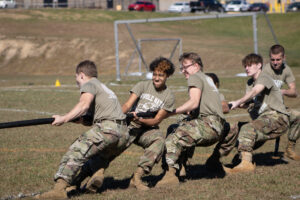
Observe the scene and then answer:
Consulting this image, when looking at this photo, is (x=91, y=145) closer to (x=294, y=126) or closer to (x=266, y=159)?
(x=266, y=159)

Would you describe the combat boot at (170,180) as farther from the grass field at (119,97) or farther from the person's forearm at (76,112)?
the person's forearm at (76,112)

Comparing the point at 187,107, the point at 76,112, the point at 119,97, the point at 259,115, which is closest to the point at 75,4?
the point at 119,97

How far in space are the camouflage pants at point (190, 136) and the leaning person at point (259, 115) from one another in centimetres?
83

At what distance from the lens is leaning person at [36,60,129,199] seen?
590 cm

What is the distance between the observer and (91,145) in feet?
19.8

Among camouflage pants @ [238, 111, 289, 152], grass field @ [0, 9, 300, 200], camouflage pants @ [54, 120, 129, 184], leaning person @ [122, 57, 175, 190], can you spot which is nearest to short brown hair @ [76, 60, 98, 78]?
camouflage pants @ [54, 120, 129, 184]

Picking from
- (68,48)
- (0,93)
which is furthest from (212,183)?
(68,48)

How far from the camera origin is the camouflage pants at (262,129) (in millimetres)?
7531

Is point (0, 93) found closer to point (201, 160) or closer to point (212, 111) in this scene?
point (201, 160)

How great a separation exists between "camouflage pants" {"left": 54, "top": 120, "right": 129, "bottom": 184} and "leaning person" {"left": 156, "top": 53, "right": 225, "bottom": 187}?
773mm

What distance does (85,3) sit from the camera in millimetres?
66312

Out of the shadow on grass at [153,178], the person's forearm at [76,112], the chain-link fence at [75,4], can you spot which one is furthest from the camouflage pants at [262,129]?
the chain-link fence at [75,4]

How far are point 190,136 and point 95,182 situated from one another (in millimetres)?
1424

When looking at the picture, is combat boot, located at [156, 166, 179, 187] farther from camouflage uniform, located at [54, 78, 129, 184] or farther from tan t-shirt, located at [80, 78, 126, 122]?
tan t-shirt, located at [80, 78, 126, 122]
